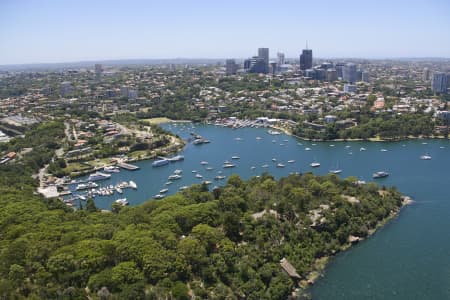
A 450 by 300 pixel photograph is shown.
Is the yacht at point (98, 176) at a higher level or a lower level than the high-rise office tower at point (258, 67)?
lower

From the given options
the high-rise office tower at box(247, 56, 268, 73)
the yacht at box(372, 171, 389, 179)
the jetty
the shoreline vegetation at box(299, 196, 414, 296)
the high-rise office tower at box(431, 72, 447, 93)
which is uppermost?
the high-rise office tower at box(247, 56, 268, 73)

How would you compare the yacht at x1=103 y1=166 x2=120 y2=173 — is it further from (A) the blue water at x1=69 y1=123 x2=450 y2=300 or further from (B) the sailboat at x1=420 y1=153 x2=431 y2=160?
(B) the sailboat at x1=420 y1=153 x2=431 y2=160

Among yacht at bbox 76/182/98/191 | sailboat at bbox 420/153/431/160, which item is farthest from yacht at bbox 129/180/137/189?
sailboat at bbox 420/153/431/160

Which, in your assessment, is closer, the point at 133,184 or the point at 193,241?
the point at 193,241

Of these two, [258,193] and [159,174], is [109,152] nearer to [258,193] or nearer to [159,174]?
[159,174]

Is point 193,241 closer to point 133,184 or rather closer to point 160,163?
point 133,184

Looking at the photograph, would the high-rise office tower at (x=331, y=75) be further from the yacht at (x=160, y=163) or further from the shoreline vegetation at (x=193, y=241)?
the shoreline vegetation at (x=193, y=241)

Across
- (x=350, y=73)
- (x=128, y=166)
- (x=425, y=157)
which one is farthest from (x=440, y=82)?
(x=128, y=166)

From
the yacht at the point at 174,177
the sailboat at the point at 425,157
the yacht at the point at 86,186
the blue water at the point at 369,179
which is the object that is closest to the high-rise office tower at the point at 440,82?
the blue water at the point at 369,179
